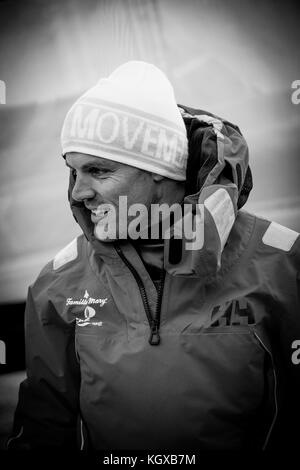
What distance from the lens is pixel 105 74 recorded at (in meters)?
2.09

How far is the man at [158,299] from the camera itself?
129cm

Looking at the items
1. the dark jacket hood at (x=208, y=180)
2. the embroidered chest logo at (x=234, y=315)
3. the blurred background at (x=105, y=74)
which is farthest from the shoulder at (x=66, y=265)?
the blurred background at (x=105, y=74)

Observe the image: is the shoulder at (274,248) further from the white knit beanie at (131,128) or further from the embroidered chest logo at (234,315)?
the white knit beanie at (131,128)

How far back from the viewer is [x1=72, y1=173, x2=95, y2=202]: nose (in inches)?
56.0

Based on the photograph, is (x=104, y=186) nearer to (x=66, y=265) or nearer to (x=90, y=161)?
(x=90, y=161)

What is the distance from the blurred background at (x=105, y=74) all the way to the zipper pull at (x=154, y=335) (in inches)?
35.5

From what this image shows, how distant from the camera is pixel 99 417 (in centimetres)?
136

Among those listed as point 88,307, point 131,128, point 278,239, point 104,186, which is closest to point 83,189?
point 104,186

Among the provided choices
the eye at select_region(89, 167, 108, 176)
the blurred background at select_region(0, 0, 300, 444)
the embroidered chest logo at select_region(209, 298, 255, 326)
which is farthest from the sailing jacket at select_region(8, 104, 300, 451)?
the blurred background at select_region(0, 0, 300, 444)

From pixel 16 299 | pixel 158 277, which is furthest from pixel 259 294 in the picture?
pixel 16 299
